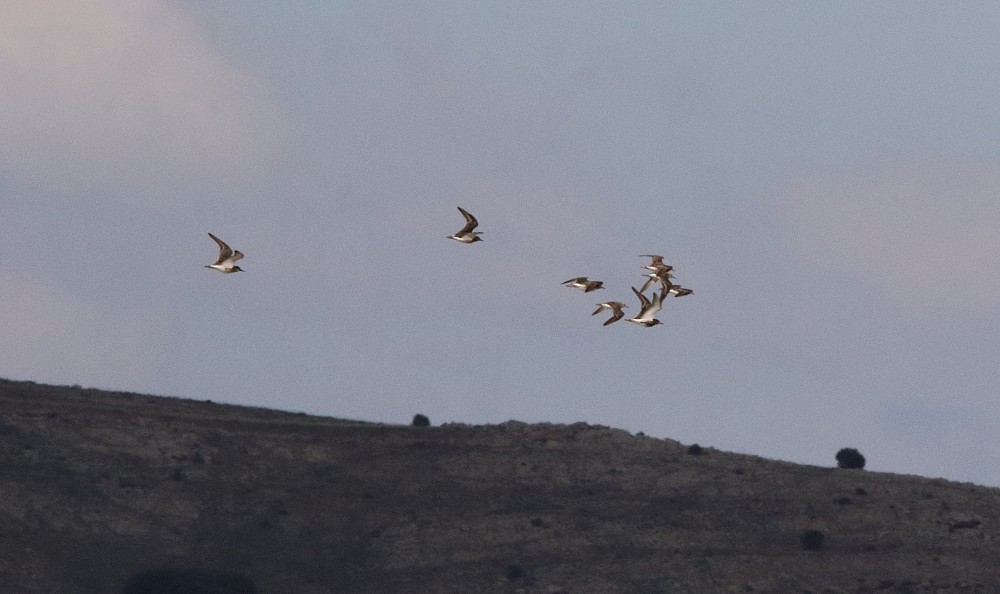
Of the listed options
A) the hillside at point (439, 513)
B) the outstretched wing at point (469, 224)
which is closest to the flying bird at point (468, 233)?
the outstretched wing at point (469, 224)

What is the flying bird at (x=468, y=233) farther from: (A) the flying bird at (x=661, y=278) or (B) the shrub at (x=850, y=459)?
(B) the shrub at (x=850, y=459)

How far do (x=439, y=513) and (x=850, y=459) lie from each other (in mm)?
34293

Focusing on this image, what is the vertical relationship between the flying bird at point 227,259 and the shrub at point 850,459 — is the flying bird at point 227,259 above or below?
below

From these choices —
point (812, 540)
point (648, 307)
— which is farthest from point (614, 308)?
point (812, 540)

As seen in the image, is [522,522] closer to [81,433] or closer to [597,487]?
[597,487]

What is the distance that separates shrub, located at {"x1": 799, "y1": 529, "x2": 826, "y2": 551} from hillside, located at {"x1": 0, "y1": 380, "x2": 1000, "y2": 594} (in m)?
0.50

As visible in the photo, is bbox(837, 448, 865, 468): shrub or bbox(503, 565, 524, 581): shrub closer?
bbox(503, 565, 524, 581): shrub

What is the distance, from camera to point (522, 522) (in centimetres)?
13050

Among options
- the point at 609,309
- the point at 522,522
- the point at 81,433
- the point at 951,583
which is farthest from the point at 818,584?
the point at 81,433

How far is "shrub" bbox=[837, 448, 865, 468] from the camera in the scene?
153m

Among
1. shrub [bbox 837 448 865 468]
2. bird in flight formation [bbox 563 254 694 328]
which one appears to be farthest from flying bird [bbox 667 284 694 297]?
shrub [bbox 837 448 865 468]

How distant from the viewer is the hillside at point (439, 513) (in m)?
124

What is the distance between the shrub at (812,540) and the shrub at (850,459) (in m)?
23.7

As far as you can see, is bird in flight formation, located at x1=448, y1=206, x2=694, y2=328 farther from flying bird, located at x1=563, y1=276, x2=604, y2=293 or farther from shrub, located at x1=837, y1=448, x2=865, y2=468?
shrub, located at x1=837, y1=448, x2=865, y2=468
